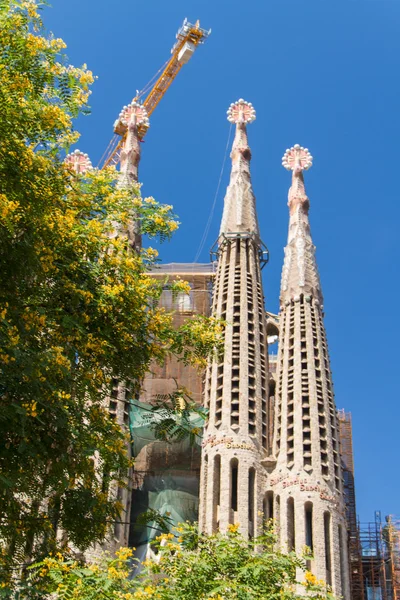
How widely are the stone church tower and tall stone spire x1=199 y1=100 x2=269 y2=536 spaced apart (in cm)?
4

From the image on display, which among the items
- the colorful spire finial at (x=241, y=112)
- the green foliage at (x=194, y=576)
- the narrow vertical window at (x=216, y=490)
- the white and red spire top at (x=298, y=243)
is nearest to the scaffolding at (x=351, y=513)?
the narrow vertical window at (x=216, y=490)

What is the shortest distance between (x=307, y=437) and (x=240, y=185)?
1378 centimetres

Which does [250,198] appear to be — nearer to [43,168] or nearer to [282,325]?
[282,325]

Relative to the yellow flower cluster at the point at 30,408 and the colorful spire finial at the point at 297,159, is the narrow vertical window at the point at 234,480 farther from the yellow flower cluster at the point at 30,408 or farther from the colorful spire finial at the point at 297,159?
the yellow flower cluster at the point at 30,408

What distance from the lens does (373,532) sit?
3728 cm

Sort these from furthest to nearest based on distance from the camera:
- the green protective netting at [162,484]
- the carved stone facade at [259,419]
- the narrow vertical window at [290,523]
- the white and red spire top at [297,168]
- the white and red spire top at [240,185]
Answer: the white and red spire top at [297,168] < the white and red spire top at [240,185] < the green protective netting at [162,484] < the carved stone facade at [259,419] < the narrow vertical window at [290,523]

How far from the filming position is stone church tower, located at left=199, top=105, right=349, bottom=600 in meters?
29.1

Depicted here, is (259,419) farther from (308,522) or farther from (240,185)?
(240,185)

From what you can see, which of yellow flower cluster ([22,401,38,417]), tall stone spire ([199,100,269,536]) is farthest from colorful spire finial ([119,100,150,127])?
yellow flower cluster ([22,401,38,417])

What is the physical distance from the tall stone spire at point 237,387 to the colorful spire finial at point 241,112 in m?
4.38

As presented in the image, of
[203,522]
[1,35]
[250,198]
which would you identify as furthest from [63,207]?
[250,198]

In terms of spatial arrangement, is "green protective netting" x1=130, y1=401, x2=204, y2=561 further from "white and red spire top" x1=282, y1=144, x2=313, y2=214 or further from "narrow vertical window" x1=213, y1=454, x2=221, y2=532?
"white and red spire top" x1=282, y1=144, x2=313, y2=214

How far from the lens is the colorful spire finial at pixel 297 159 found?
42781mm

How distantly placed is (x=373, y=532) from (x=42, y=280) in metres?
30.8
